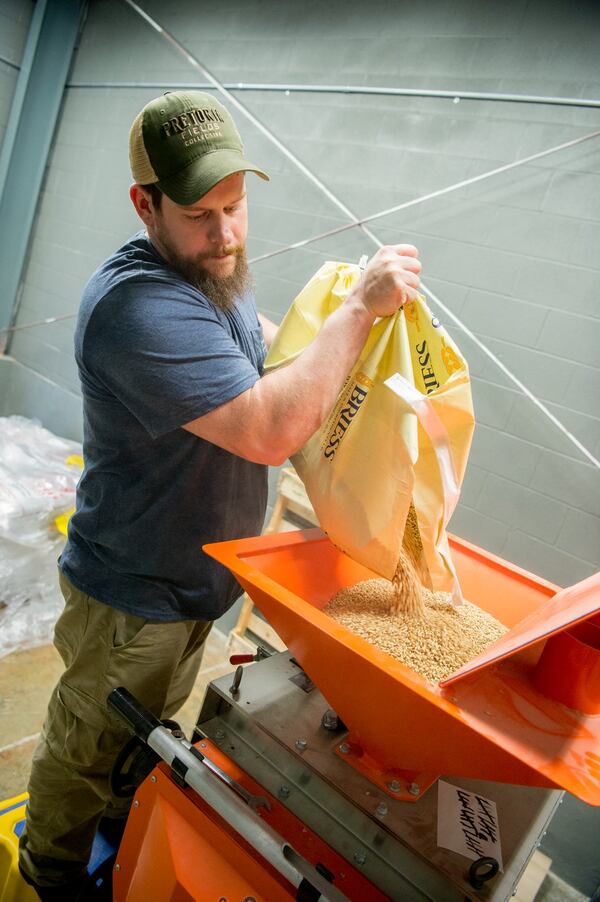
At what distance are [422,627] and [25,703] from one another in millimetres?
1775

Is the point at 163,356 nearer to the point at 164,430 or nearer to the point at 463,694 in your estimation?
the point at 164,430

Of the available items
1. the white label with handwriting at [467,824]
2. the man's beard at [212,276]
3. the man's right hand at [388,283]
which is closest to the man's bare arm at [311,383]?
the man's right hand at [388,283]

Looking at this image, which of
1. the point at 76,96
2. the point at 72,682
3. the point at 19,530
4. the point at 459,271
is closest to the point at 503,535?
the point at 459,271

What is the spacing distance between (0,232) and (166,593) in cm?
359

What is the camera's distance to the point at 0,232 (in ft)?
12.8

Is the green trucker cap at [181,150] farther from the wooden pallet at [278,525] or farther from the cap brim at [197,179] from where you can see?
the wooden pallet at [278,525]

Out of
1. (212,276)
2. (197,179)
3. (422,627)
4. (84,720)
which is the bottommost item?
(84,720)

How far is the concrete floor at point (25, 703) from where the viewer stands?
6.23 feet

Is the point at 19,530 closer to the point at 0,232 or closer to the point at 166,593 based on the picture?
the point at 166,593

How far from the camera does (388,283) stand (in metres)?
0.98

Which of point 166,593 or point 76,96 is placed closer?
point 166,593

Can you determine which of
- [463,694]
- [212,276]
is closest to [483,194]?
[212,276]

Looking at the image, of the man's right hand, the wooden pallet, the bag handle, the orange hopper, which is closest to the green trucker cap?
the man's right hand

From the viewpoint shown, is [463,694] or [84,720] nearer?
[463,694]
